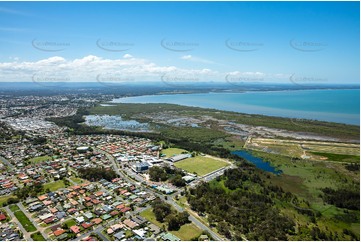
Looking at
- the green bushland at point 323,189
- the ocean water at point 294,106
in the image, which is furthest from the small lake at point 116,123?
the ocean water at point 294,106

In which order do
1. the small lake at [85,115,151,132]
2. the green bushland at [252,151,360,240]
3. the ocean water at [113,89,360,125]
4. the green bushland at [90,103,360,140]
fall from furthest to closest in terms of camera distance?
1. the ocean water at [113,89,360,125]
2. the small lake at [85,115,151,132]
3. the green bushland at [90,103,360,140]
4. the green bushland at [252,151,360,240]

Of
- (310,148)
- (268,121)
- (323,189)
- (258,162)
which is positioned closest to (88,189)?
(258,162)

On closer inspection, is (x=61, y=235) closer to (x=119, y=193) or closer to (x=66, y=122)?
(x=119, y=193)

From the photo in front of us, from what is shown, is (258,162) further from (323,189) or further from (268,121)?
(268,121)

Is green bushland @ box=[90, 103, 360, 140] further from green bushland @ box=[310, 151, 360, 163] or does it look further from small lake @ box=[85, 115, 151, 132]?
green bushland @ box=[310, 151, 360, 163]

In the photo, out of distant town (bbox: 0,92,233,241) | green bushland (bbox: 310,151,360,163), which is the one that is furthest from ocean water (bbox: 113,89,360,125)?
distant town (bbox: 0,92,233,241)

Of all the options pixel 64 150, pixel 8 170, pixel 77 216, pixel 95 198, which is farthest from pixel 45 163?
pixel 77 216
